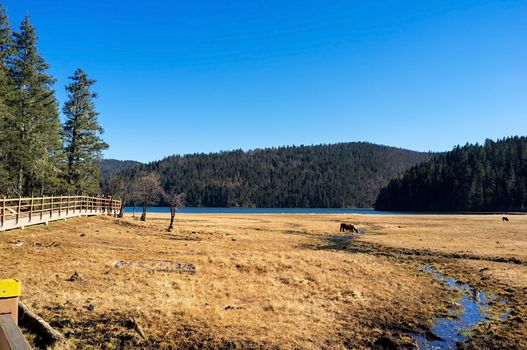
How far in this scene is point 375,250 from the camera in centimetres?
3134

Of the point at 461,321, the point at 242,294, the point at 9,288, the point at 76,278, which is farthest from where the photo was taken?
the point at 242,294

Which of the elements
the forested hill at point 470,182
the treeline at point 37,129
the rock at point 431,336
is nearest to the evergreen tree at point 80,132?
the treeline at point 37,129

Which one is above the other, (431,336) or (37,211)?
(37,211)

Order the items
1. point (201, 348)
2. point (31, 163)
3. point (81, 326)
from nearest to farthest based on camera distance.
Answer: point (201, 348) < point (81, 326) < point (31, 163)

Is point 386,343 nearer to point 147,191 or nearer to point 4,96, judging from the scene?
point 4,96

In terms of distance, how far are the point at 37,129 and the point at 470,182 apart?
16374cm

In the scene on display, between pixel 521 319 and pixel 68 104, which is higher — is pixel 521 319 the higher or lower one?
the lower one

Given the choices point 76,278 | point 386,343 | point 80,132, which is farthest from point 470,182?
point 76,278

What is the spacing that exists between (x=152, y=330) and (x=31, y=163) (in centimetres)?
3440

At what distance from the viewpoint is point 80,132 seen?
158ft

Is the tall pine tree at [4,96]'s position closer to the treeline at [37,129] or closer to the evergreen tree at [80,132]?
the treeline at [37,129]

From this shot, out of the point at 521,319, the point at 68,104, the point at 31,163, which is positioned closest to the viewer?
the point at 521,319

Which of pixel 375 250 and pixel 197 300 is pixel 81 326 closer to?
pixel 197 300

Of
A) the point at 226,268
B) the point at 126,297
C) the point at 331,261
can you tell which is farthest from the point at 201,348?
the point at 331,261
